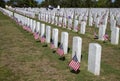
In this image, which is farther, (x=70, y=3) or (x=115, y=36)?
(x=70, y=3)

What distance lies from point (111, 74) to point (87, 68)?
89 centimetres

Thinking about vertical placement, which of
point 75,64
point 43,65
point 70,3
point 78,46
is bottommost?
point 43,65

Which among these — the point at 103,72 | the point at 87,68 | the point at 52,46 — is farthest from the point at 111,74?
the point at 52,46

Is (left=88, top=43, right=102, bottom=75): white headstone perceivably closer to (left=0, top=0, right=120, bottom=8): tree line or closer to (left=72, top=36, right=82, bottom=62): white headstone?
(left=72, top=36, right=82, bottom=62): white headstone

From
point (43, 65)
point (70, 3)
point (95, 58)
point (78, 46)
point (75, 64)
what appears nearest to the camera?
point (95, 58)

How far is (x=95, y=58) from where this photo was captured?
773 cm

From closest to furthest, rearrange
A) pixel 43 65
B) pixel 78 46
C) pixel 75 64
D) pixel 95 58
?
pixel 95 58 → pixel 75 64 → pixel 78 46 → pixel 43 65

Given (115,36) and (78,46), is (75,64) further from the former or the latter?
(115,36)

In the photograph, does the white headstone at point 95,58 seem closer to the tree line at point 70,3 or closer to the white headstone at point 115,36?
the white headstone at point 115,36

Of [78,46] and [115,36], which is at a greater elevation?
[78,46]

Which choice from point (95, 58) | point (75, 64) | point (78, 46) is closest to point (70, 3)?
point (78, 46)

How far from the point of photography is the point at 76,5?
238ft

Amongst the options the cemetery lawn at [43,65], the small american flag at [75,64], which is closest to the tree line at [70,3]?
the cemetery lawn at [43,65]

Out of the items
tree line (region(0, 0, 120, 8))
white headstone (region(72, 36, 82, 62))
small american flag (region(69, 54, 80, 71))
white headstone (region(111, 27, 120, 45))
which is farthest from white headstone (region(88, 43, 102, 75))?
tree line (region(0, 0, 120, 8))
